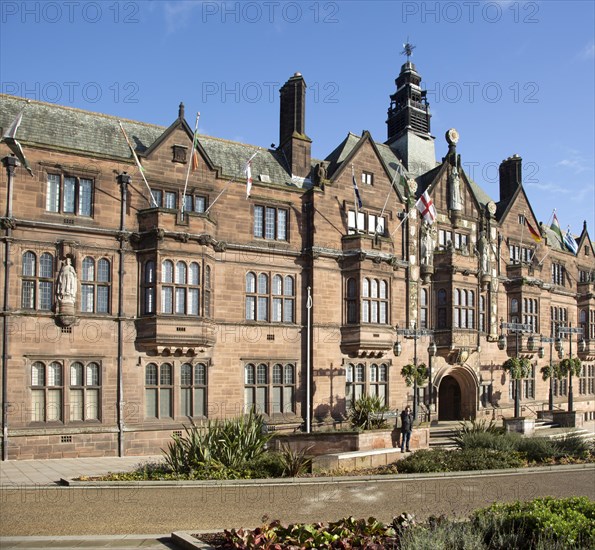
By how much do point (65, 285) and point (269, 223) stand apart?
988 cm

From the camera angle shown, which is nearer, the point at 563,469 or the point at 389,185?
the point at 563,469

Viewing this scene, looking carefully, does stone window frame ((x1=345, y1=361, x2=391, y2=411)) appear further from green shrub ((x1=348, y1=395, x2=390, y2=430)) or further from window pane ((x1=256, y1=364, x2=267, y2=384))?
window pane ((x1=256, y1=364, x2=267, y2=384))

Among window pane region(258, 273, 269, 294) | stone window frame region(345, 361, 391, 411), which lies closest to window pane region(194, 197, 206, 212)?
window pane region(258, 273, 269, 294)

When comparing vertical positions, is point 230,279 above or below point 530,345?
above

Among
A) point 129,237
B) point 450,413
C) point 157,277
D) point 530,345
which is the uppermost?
point 129,237

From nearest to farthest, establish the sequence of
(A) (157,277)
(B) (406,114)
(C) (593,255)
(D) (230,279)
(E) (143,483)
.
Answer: (E) (143,483) → (A) (157,277) → (D) (230,279) → (B) (406,114) → (C) (593,255)

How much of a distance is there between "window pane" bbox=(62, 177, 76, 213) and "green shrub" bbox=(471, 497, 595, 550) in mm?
20409

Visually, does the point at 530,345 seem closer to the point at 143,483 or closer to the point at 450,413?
the point at 450,413

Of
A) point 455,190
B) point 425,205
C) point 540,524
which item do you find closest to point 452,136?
point 455,190

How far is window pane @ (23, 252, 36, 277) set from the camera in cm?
2550

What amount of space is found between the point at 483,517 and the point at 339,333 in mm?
21026

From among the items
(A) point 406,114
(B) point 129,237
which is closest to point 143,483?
(B) point 129,237

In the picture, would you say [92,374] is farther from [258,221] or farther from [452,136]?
[452,136]

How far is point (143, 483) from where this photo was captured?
1830cm
